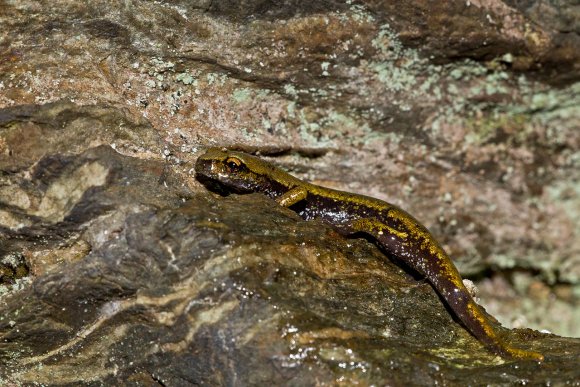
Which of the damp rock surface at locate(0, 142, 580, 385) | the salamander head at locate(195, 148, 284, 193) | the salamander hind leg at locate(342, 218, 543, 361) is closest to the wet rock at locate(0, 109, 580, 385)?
the damp rock surface at locate(0, 142, 580, 385)

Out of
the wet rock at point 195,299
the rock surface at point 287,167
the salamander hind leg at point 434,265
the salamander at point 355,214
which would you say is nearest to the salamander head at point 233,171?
the salamander at point 355,214

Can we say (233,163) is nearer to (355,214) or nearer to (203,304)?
(355,214)

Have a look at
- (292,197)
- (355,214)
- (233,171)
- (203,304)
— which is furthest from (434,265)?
(203,304)

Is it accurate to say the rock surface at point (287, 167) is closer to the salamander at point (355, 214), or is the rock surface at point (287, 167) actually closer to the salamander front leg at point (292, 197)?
the salamander at point (355, 214)

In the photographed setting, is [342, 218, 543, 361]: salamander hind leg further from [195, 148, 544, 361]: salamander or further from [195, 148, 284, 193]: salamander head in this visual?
[195, 148, 284, 193]: salamander head

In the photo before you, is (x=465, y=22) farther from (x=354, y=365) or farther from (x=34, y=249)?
(x=34, y=249)

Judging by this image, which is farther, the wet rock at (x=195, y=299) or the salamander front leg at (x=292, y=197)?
the salamander front leg at (x=292, y=197)

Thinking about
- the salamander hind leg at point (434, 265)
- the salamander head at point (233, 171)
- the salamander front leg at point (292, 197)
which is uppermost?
the salamander head at point (233, 171)

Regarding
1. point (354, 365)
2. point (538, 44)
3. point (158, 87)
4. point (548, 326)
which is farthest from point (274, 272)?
point (548, 326)
